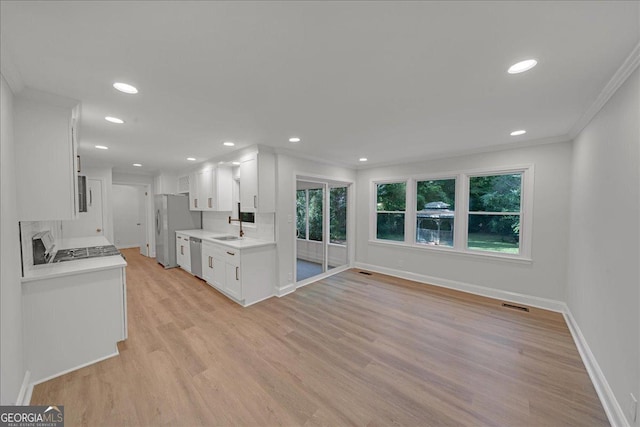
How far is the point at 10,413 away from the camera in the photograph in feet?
4.79

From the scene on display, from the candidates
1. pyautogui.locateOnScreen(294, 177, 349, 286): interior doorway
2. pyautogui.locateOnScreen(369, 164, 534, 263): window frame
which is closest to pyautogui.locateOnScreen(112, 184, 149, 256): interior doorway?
pyautogui.locateOnScreen(294, 177, 349, 286): interior doorway

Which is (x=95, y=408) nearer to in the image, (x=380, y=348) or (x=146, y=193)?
(x=380, y=348)

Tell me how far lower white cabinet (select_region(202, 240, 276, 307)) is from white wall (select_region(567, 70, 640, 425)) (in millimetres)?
3735

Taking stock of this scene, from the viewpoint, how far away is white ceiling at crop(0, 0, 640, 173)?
1158mm

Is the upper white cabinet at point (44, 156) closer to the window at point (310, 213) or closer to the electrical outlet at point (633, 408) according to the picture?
the window at point (310, 213)

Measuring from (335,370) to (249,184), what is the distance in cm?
291

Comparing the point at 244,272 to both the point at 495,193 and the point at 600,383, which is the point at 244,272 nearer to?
the point at 600,383

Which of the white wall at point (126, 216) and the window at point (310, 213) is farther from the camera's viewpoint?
the white wall at point (126, 216)

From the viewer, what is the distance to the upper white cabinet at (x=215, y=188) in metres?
4.86

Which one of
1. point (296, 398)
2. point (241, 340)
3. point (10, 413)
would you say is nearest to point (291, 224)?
point (241, 340)

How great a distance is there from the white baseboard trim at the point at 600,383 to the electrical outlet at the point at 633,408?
0.09m

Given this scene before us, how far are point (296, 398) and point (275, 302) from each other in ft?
6.23

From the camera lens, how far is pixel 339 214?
5.57 metres

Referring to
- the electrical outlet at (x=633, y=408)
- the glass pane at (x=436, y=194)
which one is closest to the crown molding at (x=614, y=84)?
the glass pane at (x=436, y=194)
